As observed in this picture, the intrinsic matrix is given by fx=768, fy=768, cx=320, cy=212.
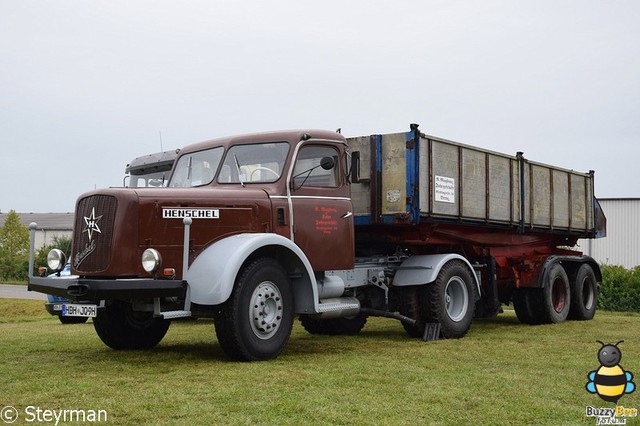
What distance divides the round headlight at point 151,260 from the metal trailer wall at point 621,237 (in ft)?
97.3

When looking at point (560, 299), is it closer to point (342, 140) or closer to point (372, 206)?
point (372, 206)

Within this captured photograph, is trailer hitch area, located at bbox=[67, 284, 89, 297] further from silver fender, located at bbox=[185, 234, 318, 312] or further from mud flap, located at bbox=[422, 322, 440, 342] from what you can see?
mud flap, located at bbox=[422, 322, 440, 342]

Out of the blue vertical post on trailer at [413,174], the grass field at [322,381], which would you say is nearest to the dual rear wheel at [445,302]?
the grass field at [322,381]

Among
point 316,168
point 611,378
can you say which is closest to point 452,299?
point 316,168

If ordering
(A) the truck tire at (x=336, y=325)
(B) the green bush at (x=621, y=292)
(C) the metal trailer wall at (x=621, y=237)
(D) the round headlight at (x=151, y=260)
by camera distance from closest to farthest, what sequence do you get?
(D) the round headlight at (x=151, y=260) < (A) the truck tire at (x=336, y=325) < (B) the green bush at (x=621, y=292) < (C) the metal trailer wall at (x=621, y=237)

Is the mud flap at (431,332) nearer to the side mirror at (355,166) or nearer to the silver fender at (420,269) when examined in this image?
the silver fender at (420,269)

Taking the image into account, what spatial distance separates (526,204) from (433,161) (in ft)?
10.3

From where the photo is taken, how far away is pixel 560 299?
14039 mm

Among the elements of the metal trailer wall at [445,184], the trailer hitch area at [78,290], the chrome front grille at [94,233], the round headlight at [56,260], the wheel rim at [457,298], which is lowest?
the wheel rim at [457,298]

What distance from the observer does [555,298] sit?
14.1 metres

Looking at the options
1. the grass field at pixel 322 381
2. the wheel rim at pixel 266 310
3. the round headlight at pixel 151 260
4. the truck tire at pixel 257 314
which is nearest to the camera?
the grass field at pixel 322 381

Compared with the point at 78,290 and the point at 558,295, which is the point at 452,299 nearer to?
the point at 558,295

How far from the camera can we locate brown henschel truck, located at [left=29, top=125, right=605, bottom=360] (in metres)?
7.69

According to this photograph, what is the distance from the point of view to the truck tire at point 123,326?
29.6 feet
